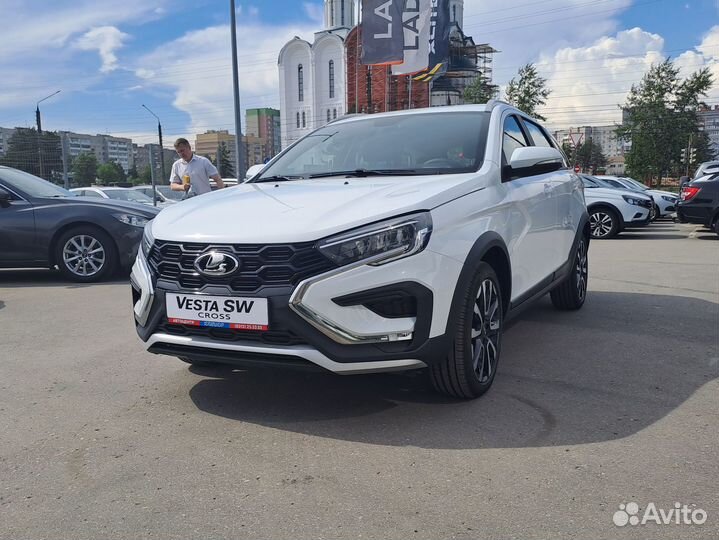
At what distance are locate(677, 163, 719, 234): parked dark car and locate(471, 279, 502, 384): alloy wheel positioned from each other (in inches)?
455

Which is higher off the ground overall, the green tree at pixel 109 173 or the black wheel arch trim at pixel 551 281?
the green tree at pixel 109 173

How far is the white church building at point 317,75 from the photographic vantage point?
3194 inches

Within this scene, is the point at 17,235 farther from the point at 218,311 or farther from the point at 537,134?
the point at 537,134

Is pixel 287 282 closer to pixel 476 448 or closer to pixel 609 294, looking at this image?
pixel 476 448

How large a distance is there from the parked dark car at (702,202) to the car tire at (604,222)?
1302mm

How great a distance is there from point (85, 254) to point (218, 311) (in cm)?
557

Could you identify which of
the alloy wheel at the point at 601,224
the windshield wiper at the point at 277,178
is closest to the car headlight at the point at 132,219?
the windshield wiper at the point at 277,178

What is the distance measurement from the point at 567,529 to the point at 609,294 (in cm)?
495

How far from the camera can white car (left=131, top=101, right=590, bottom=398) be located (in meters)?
2.89

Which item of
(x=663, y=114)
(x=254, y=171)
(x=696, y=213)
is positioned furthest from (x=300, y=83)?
(x=254, y=171)

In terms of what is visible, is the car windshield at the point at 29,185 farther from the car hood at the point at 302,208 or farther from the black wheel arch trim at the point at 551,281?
the black wheel arch trim at the point at 551,281

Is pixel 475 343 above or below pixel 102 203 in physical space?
below

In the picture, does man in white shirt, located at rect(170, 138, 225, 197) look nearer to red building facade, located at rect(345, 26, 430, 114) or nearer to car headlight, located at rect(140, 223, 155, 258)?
car headlight, located at rect(140, 223, 155, 258)

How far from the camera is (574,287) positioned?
5758 mm
